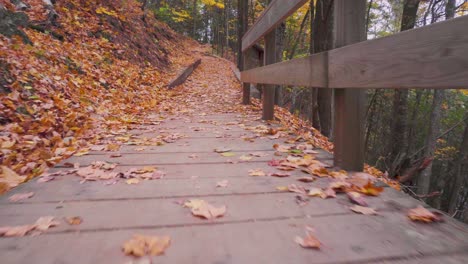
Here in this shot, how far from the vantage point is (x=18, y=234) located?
3.71 feet

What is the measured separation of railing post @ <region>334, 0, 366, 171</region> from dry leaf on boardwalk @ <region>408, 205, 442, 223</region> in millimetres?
554

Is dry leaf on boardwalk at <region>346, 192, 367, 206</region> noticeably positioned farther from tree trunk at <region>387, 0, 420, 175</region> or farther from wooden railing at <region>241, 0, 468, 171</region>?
tree trunk at <region>387, 0, 420, 175</region>

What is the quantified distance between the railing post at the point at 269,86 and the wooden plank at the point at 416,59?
2.26m

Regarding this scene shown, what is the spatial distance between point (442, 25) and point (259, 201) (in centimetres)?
104

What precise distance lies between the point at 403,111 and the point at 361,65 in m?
7.14

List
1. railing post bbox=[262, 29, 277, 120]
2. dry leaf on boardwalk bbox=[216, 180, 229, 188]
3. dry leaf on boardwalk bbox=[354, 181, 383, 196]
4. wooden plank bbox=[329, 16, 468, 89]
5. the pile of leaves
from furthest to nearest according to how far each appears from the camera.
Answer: railing post bbox=[262, 29, 277, 120], the pile of leaves, dry leaf on boardwalk bbox=[216, 180, 229, 188], dry leaf on boardwalk bbox=[354, 181, 383, 196], wooden plank bbox=[329, 16, 468, 89]

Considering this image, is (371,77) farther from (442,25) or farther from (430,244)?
(430,244)

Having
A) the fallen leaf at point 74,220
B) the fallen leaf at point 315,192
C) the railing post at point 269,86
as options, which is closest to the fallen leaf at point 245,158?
the fallen leaf at point 315,192

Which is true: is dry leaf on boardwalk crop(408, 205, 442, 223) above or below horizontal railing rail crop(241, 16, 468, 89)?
below

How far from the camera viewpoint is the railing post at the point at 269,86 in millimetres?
3787

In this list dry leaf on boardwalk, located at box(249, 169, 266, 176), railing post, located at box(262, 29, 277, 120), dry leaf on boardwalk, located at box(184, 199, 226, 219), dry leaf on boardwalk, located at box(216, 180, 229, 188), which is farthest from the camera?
railing post, located at box(262, 29, 277, 120)

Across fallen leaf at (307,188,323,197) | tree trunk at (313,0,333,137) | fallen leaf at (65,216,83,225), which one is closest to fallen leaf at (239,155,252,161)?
fallen leaf at (307,188,323,197)

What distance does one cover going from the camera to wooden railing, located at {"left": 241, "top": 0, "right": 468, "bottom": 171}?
99 centimetres

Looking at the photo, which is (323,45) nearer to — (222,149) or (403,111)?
(403,111)
